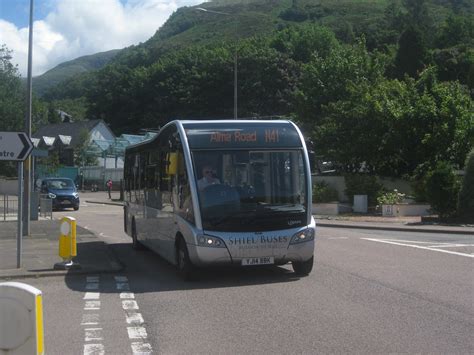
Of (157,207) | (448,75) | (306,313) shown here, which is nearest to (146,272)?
(157,207)

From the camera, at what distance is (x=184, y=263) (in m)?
11.3

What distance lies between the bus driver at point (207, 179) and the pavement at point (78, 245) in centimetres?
301

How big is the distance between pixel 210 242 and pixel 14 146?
14.3 feet

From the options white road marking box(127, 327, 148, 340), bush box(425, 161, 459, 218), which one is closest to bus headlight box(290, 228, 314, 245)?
white road marking box(127, 327, 148, 340)

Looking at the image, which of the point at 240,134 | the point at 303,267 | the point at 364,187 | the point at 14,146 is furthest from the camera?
the point at 364,187

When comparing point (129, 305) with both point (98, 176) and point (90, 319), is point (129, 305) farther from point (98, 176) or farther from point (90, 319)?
point (98, 176)

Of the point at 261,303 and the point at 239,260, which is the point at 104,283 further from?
the point at 261,303

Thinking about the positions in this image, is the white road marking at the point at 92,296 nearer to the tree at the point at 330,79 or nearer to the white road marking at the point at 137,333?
the white road marking at the point at 137,333

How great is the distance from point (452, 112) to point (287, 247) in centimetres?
2717

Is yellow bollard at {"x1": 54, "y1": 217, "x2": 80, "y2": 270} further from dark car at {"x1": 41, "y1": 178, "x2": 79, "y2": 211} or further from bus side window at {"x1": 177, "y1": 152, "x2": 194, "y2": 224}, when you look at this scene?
dark car at {"x1": 41, "y1": 178, "x2": 79, "y2": 211}

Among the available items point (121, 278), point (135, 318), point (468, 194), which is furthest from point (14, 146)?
point (468, 194)

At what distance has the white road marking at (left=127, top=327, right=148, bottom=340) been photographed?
7.43m

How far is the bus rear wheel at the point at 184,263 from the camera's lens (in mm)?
11148

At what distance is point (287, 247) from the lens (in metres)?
11.1
